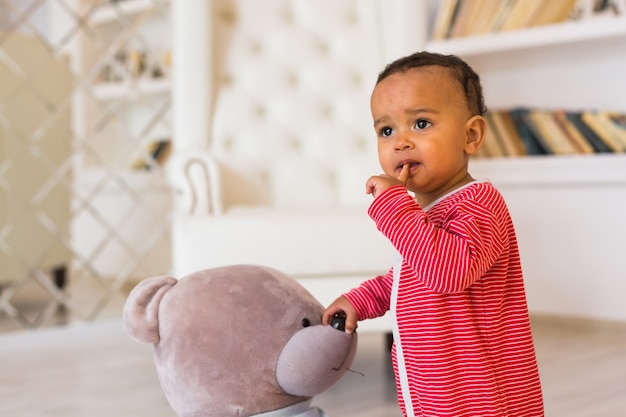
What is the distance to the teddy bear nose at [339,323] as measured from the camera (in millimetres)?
1101

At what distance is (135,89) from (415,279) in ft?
8.17

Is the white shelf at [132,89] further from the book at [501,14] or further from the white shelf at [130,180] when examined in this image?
the book at [501,14]

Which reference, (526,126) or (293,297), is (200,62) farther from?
(293,297)

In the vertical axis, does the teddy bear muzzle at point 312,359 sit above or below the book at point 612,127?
below

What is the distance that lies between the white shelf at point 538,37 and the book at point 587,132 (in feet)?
0.77

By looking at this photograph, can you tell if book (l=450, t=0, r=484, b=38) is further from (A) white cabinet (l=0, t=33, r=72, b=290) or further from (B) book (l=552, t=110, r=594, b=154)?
(A) white cabinet (l=0, t=33, r=72, b=290)

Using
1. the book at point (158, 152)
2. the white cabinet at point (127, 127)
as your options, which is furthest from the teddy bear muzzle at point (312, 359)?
the book at point (158, 152)

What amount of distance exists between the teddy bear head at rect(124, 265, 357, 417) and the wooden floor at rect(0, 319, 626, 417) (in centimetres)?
50

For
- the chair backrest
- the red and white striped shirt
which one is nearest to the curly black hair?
the red and white striped shirt

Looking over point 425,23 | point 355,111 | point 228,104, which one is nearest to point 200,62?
point 228,104

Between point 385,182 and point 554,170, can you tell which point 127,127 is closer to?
point 554,170

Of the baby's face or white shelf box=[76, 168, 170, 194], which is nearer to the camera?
the baby's face

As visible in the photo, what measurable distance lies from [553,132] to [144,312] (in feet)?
6.03

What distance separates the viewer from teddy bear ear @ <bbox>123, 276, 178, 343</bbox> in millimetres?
1141
